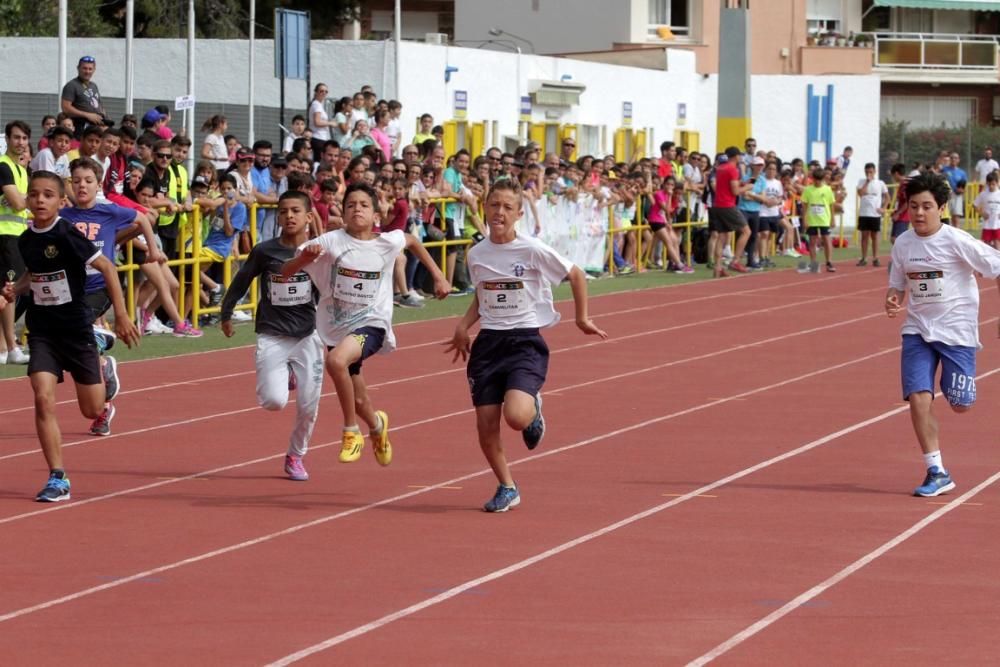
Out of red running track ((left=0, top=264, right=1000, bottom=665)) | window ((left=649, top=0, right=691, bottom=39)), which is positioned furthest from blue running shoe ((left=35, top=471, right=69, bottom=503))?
window ((left=649, top=0, right=691, bottom=39))

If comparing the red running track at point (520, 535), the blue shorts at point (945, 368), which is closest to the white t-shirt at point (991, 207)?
the red running track at point (520, 535)

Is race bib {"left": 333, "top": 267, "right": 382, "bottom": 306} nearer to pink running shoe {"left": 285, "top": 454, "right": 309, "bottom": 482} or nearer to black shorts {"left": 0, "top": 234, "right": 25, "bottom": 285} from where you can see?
pink running shoe {"left": 285, "top": 454, "right": 309, "bottom": 482}

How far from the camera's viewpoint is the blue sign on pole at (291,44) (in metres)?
28.2

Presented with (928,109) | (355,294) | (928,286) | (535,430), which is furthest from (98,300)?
(928,109)

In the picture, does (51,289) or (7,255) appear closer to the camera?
(51,289)

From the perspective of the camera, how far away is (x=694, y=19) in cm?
5528

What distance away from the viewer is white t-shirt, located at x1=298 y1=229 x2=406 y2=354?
10.9 meters

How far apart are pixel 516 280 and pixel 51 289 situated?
253 centimetres

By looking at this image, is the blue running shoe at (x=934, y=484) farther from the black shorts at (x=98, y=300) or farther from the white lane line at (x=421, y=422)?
the black shorts at (x=98, y=300)

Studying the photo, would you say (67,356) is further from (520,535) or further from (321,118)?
(321,118)

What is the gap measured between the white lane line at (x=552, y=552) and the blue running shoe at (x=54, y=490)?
113 inches

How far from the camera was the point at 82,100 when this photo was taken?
20.8m

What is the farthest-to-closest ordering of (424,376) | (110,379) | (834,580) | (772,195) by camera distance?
(772,195), (424,376), (110,379), (834,580)

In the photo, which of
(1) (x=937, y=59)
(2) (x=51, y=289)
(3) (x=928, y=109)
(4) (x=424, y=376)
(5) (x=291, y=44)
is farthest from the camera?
(3) (x=928, y=109)
